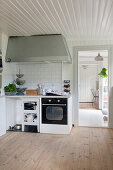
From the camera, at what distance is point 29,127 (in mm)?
4703

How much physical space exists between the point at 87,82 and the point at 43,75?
19.7 feet

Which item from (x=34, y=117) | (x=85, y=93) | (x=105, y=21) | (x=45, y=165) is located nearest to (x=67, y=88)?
(x=34, y=117)

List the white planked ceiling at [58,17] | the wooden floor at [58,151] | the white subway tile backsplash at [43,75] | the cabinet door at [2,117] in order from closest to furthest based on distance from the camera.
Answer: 1. the wooden floor at [58,151]
2. the white planked ceiling at [58,17]
3. the cabinet door at [2,117]
4. the white subway tile backsplash at [43,75]

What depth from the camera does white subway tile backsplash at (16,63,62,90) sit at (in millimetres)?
4938

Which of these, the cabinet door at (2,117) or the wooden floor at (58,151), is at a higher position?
the cabinet door at (2,117)

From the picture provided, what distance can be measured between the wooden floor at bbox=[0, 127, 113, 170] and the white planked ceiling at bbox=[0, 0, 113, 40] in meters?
2.37

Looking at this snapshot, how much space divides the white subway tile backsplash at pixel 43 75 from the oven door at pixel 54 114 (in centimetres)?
78

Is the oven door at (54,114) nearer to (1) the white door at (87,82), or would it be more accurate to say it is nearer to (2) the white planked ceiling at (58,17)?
(2) the white planked ceiling at (58,17)

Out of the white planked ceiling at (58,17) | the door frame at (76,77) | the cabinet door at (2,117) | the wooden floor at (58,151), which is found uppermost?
the white planked ceiling at (58,17)

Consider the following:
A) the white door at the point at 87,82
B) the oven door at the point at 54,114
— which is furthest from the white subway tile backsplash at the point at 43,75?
the white door at the point at 87,82

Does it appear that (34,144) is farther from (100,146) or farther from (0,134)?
(100,146)

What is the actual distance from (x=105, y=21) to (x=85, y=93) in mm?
7199

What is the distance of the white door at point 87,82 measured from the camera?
414 inches

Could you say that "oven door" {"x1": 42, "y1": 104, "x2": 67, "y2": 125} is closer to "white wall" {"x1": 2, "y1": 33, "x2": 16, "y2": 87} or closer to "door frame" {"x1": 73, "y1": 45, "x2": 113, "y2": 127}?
"door frame" {"x1": 73, "y1": 45, "x2": 113, "y2": 127}
